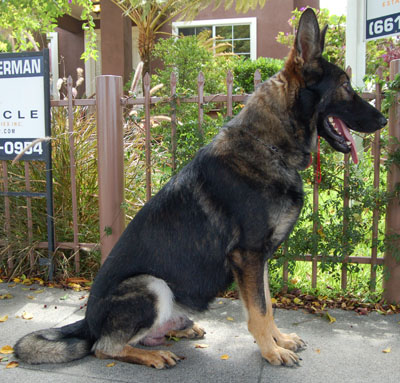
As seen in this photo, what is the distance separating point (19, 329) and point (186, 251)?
1694 millimetres

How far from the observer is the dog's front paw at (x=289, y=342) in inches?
116

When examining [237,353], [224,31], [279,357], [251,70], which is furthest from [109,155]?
[224,31]

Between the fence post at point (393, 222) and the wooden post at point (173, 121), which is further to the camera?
A: the wooden post at point (173, 121)

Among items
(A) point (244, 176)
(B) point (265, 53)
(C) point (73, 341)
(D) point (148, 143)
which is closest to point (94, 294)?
(C) point (73, 341)

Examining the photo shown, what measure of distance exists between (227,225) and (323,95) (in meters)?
1.05

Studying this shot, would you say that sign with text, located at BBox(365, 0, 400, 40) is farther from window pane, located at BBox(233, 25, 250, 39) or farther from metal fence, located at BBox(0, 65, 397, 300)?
window pane, located at BBox(233, 25, 250, 39)

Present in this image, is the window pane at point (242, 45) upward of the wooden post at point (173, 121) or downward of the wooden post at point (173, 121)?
upward

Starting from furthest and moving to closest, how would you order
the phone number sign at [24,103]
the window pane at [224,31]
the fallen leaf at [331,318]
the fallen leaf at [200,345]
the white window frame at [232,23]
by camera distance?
the window pane at [224,31], the white window frame at [232,23], the phone number sign at [24,103], the fallen leaf at [331,318], the fallen leaf at [200,345]

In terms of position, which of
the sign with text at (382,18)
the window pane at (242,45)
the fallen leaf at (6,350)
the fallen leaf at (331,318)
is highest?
the window pane at (242,45)

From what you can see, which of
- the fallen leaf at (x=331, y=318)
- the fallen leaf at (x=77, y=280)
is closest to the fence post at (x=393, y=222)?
the fallen leaf at (x=331, y=318)

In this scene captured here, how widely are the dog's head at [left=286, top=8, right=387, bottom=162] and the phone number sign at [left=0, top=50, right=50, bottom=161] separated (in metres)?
2.79

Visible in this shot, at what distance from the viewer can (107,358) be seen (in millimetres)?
2840

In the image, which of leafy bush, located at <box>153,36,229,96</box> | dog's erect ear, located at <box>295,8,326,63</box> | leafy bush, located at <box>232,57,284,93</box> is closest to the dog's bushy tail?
dog's erect ear, located at <box>295,8,326,63</box>

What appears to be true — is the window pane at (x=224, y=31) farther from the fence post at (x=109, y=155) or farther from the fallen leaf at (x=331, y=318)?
the fallen leaf at (x=331, y=318)
